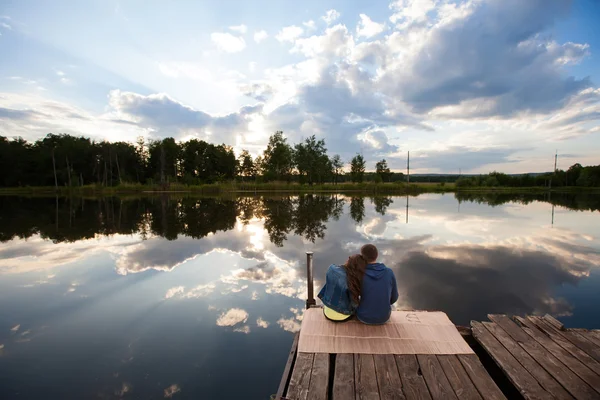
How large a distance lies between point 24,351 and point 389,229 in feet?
47.2

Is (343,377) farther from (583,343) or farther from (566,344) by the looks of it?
(583,343)

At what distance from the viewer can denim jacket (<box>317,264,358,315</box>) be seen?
4.47 m

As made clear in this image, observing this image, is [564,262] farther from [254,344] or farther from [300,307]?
[254,344]

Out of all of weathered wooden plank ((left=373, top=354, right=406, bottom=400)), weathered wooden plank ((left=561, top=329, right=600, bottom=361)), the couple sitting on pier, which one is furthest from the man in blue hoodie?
weathered wooden plank ((left=561, top=329, right=600, bottom=361))

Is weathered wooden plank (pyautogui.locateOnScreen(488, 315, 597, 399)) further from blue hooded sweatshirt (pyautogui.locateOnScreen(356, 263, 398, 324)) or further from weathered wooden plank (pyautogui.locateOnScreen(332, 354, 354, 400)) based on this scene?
weathered wooden plank (pyautogui.locateOnScreen(332, 354, 354, 400))

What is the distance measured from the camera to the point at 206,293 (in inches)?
296

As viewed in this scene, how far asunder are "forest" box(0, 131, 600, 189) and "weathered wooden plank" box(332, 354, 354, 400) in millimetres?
54951

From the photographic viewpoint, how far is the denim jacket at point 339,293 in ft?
14.7

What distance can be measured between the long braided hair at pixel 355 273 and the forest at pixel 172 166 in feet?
178

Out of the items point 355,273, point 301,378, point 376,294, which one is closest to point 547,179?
point 376,294

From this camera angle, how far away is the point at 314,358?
373cm

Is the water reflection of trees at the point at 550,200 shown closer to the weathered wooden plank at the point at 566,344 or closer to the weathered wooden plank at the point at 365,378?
the weathered wooden plank at the point at 566,344

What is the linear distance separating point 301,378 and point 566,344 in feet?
12.3

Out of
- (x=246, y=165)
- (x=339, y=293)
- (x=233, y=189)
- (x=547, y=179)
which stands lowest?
(x=339, y=293)
